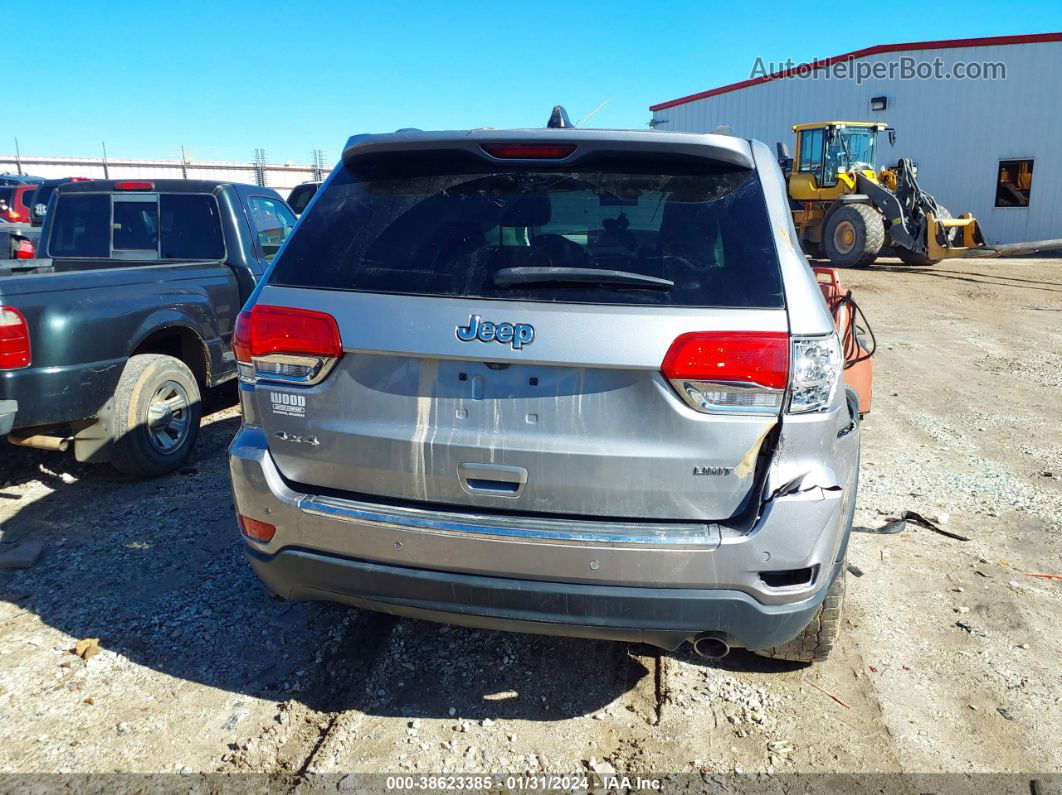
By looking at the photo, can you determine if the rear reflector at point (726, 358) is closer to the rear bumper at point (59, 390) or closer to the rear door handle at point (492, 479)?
the rear door handle at point (492, 479)

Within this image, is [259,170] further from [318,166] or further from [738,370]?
[738,370]

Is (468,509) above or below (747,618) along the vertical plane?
above

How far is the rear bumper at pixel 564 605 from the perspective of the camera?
224 centimetres

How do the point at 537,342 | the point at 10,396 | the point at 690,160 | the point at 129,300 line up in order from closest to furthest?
the point at 537,342 < the point at 690,160 < the point at 10,396 < the point at 129,300

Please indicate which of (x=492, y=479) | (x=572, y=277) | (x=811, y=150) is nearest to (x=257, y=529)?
(x=492, y=479)

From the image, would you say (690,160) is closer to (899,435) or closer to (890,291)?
(899,435)

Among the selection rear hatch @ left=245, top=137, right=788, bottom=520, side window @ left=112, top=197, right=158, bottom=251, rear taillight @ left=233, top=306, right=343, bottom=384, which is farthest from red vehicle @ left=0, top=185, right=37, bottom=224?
rear hatch @ left=245, top=137, right=788, bottom=520

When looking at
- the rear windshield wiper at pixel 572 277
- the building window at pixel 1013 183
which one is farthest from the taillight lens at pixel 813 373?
the building window at pixel 1013 183

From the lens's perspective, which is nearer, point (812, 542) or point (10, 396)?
point (812, 542)

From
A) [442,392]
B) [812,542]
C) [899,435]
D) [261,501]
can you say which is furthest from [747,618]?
[899,435]

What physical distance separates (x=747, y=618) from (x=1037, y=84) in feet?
92.6

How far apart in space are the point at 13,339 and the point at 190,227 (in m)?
2.36

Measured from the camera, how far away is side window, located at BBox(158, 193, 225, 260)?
6047 millimetres

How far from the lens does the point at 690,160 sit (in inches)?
95.2
